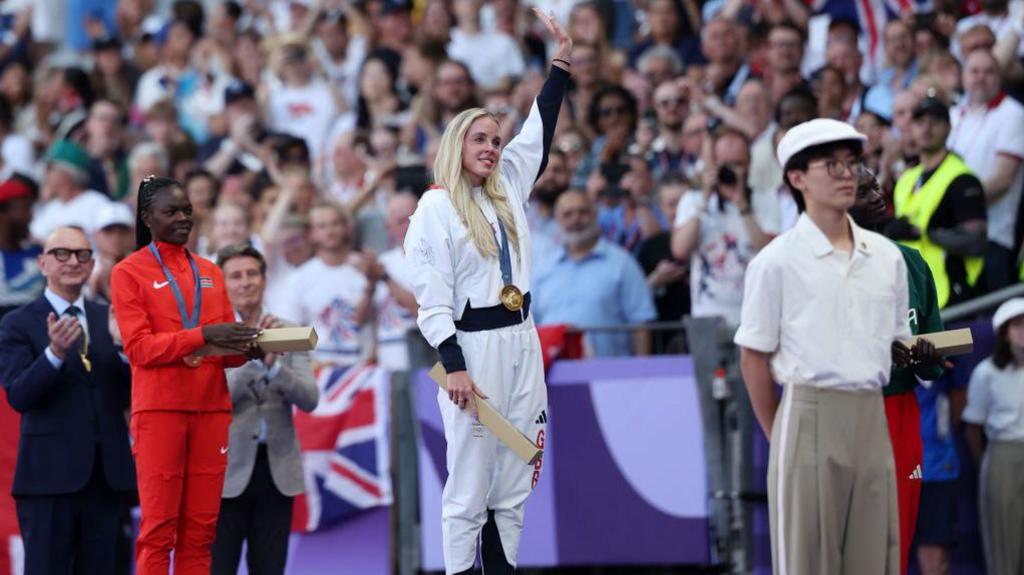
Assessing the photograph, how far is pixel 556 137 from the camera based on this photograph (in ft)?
44.5

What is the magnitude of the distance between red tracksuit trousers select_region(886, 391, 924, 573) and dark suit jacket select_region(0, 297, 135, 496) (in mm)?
3975

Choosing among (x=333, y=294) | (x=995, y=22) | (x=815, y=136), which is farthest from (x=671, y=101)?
(x=815, y=136)

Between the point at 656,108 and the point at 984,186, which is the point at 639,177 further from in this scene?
the point at 984,186

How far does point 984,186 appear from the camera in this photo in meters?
11.1

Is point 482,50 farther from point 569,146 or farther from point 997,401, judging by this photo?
point 997,401

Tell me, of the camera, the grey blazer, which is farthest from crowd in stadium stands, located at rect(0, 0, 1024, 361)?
the grey blazer

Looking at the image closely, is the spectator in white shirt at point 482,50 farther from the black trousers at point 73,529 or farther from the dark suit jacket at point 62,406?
the black trousers at point 73,529

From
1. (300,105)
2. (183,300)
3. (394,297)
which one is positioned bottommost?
(183,300)

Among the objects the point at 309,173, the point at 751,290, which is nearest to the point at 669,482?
the point at 751,290

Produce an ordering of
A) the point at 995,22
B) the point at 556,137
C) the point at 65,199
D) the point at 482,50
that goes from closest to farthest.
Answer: the point at 995,22
the point at 556,137
the point at 65,199
the point at 482,50

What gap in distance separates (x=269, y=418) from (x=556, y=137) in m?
5.31

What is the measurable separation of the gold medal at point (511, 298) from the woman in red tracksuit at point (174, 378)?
116 centimetres

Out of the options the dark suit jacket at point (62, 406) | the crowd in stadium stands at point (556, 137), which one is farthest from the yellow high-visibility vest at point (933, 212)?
the dark suit jacket at point (62, 406)

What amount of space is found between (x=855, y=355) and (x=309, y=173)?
8507 mm
